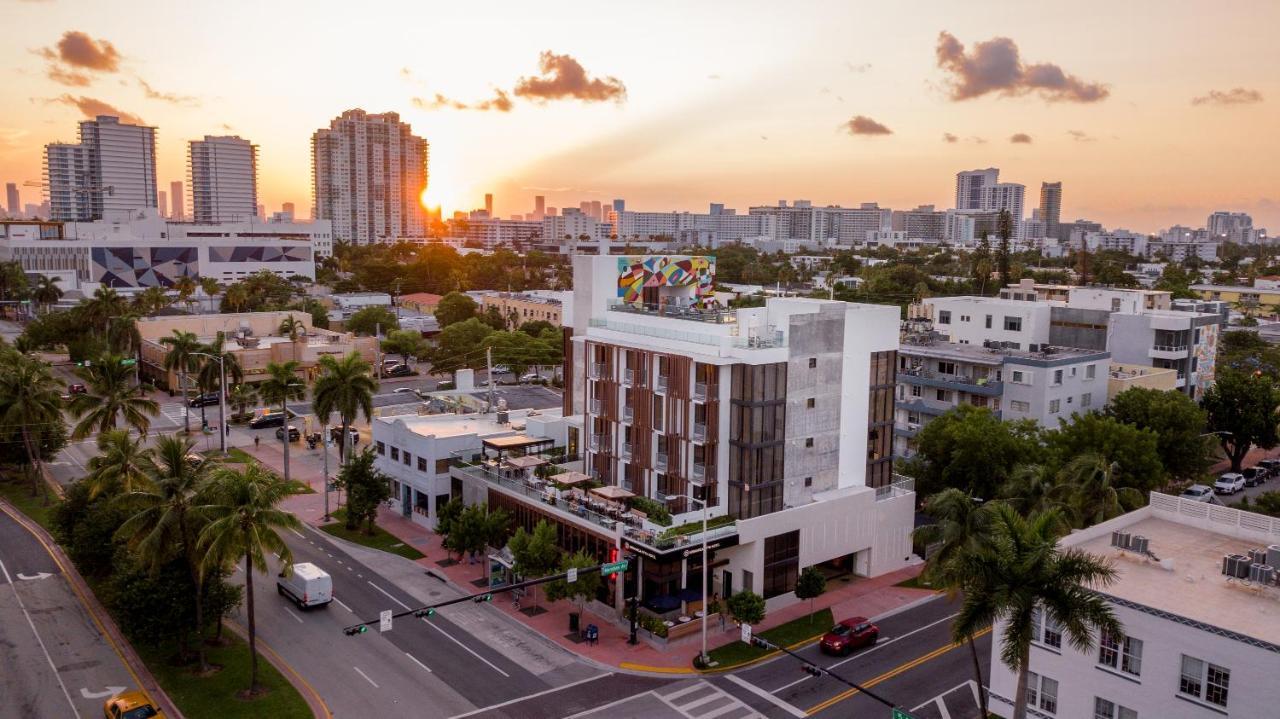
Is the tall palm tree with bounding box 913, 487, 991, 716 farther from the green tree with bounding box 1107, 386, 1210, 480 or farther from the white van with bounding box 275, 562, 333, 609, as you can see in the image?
the green tree with bounding box 1107, 386, 1210, 480

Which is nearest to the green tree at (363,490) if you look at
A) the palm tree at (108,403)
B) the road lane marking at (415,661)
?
the palm tree at (108,403)

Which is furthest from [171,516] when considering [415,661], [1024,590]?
[1024,590]

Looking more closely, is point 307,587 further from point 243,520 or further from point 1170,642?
point 1170,642

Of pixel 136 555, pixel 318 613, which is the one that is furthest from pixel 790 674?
pixel 136 555

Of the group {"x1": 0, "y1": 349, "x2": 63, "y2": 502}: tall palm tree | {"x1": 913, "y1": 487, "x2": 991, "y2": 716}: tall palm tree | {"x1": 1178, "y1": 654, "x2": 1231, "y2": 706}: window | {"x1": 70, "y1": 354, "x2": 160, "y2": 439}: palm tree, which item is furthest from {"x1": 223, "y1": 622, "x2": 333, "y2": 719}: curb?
{"x1": 1178, "y1": 654, "x2": 1231, "y2": 706}: window

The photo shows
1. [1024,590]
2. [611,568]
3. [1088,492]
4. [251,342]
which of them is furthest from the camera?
[251,342]

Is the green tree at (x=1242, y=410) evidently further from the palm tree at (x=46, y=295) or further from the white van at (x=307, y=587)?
the palm tree at (x=46, y=295)
